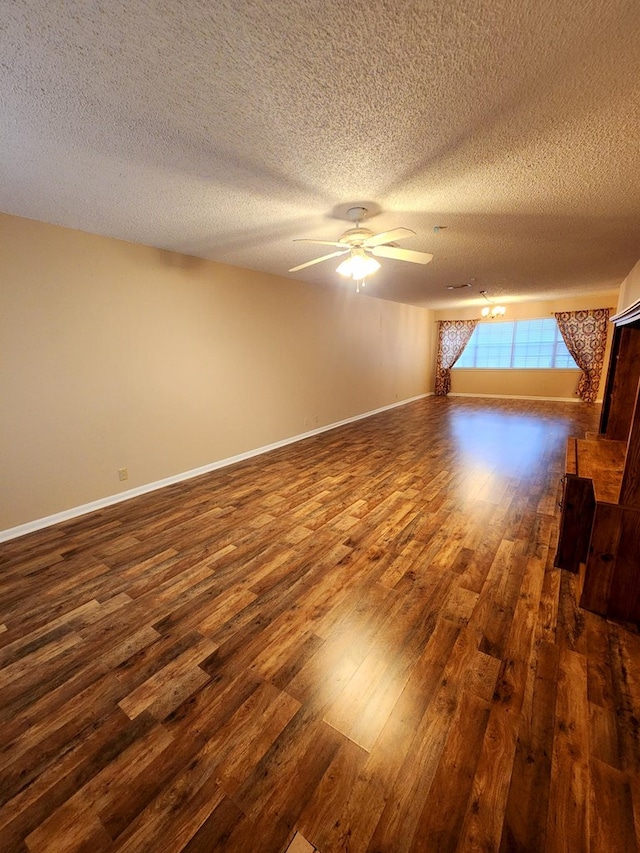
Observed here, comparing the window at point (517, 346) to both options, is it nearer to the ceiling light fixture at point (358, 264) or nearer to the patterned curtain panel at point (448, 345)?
the patterned curtain panel at point (448, 345)

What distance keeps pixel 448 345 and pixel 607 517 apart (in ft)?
26.0

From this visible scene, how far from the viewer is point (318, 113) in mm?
1397

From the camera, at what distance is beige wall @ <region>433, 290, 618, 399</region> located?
7.09 metres

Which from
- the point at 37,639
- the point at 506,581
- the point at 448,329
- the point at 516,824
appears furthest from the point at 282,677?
the point at 448,329

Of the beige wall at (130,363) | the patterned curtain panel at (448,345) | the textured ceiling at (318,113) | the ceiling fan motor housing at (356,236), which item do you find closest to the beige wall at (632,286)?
the textured ceiling at (318,113)

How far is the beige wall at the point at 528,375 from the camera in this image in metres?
7.09

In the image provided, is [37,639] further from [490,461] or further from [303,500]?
[490,461]

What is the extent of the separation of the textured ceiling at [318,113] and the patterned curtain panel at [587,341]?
17.5ft

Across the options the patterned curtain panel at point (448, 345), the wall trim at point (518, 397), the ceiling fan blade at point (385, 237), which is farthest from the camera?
the patterned curtain panel at point (448, 345)

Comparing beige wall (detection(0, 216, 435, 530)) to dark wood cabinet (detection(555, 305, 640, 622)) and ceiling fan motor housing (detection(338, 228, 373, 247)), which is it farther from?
dark wood cabinet (detection(555, 305, 640, 622))

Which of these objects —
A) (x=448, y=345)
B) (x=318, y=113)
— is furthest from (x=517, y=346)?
(x=318, y=113)

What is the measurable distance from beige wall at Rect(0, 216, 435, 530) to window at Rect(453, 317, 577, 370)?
539cm

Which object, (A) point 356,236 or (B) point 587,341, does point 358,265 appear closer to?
(A) point 356,236

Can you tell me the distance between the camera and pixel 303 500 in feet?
10.3
